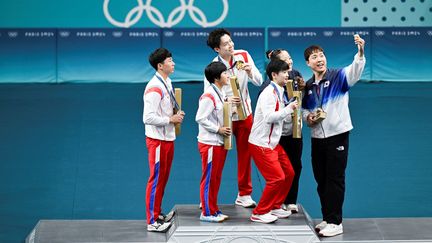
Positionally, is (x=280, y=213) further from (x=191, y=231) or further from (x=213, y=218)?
(x=191, y=231)

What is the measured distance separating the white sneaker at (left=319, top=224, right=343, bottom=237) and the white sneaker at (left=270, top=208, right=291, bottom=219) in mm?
443

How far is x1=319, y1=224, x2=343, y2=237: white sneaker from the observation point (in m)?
9.10

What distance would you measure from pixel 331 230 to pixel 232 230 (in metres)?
1.07

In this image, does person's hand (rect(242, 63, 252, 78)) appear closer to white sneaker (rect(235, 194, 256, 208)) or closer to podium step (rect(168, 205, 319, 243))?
white sneaker (rect(235, 194, 256, 208))

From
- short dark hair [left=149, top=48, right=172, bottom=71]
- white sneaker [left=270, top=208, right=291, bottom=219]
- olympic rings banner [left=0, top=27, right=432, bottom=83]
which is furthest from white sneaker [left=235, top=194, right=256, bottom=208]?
olympic rings banner [left=0, top=27, right=432, bottom=83]

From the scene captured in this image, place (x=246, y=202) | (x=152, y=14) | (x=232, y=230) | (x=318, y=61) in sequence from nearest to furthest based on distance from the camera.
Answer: (x=232, y=230)
(x=318, y=61)
(x=246, y=202)
(x=152, y=14)

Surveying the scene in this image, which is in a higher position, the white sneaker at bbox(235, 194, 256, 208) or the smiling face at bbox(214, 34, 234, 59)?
the smiling face at bbox(214, 34, 234, 59)

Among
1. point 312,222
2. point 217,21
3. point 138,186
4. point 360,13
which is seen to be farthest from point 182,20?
point 312,222

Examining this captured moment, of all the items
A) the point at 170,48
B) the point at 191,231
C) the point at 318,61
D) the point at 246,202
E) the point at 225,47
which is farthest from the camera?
the point at 170,48

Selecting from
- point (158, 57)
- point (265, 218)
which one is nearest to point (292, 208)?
point (265, 218)

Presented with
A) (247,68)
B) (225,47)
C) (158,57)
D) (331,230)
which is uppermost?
(225,47)

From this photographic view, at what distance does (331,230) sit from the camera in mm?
9133

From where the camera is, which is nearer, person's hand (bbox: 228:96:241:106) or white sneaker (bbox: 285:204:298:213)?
person's hand (bbox: 228:96:241:106)

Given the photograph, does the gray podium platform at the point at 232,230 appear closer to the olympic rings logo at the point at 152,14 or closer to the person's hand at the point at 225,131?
the person's hand at the point at 225,131
